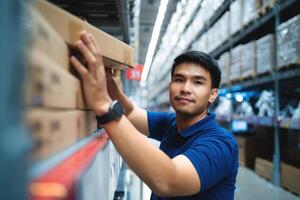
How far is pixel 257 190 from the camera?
3.06 meters

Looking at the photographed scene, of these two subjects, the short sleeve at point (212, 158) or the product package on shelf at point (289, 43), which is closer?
the short sleeve at point (212, 158)

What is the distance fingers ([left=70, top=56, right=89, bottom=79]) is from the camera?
2.91 ft

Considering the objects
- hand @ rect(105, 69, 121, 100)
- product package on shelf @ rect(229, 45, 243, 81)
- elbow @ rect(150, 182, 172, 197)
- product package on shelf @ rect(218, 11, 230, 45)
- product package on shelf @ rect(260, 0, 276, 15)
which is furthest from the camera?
product package on shelf @ rect(218, 11, 230, 45)

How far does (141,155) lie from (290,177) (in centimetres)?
271

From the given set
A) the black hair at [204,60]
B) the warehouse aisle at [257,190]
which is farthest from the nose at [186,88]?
the warehouse aisle at [257,190]

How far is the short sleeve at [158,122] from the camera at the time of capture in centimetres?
228

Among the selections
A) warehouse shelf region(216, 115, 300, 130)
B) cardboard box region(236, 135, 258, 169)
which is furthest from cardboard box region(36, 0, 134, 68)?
cardboard box region(236, 135, 258, 169)

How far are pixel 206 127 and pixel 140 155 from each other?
73 cm

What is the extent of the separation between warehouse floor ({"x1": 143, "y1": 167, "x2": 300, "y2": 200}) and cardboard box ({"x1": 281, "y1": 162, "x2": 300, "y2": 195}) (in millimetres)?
65

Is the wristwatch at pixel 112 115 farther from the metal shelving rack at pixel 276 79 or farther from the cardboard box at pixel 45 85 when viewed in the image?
the metal shelving rack at pixel 276 79

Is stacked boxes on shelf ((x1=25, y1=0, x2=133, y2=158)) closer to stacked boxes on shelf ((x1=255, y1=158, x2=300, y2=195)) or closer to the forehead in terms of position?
the forehead

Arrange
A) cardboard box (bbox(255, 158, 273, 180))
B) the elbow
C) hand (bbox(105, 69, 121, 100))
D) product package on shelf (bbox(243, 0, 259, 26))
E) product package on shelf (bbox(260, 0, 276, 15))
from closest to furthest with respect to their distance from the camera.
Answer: the elbow, hand (bbox(105, 69, 121, 100)), product package on shelf (bbox(260, 0, 276, 15)), cardboard box (bbox(255, 158, 273, 180)), product package on shelf (bbox(243, 0, 259, 26))

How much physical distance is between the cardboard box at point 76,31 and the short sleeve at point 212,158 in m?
0.47

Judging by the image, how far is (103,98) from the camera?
1010 mm
